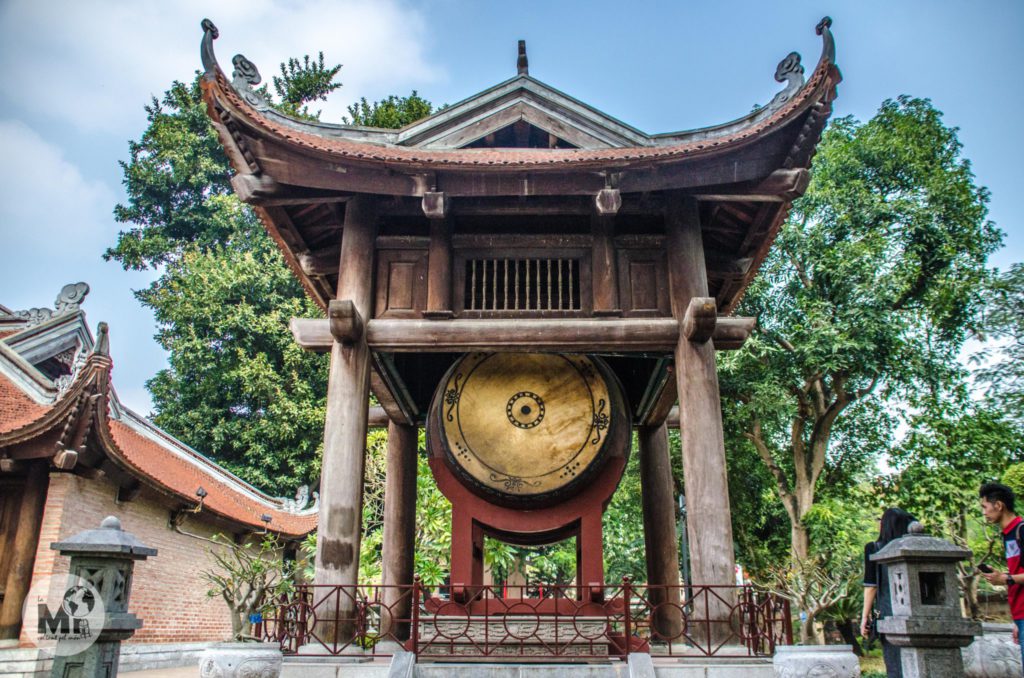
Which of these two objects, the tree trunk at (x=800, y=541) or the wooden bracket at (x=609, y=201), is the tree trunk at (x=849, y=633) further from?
the wooden bracket at (x=609, y=201)

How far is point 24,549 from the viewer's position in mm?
12922

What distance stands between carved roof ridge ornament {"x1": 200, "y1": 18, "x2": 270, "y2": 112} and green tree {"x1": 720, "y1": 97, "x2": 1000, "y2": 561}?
1421cm

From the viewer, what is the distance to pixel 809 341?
19.5 metres

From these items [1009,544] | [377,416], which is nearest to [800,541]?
[377,416]

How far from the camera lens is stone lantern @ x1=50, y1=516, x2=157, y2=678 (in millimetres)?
5844

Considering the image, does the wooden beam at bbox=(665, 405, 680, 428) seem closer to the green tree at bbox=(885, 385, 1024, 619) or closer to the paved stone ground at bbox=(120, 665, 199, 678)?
the green tree at bbox=(885, 385, 1024, 619)

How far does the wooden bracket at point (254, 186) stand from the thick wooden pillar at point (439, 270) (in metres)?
1.82

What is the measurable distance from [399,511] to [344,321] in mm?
3753

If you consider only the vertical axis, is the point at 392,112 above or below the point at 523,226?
above

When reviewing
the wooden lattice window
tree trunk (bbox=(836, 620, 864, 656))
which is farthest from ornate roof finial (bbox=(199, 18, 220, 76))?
tree trunk (bbox=(836, 620, 864, 656))

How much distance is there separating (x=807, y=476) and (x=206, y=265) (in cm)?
2330

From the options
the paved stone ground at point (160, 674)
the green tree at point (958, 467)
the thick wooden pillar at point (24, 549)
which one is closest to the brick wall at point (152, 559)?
the thick wooden pillar at point (24, 549)

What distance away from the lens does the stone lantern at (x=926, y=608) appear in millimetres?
5383

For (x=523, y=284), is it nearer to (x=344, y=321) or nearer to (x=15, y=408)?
(x=344, y=321)
